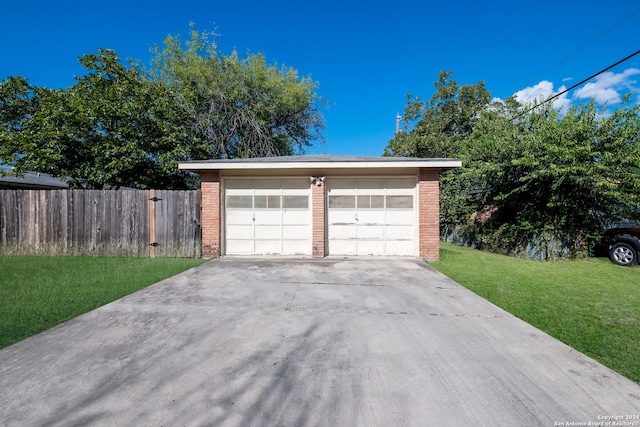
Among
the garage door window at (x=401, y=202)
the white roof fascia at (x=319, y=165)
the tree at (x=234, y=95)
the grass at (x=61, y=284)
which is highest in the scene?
the tree at (x=234, y=95)

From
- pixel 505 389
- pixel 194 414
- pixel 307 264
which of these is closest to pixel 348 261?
pixel 307 264

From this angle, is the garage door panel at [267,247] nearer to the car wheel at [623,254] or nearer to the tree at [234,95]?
the tree at [234,95]

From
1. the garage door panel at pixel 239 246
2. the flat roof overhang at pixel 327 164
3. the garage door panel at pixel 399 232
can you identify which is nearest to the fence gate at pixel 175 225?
the garage door panel at pixel 239 246

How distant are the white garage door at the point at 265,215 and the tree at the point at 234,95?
6.91 meters

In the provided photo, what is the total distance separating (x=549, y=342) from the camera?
2.82m

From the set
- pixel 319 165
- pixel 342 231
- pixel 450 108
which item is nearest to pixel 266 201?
pixel 319 165

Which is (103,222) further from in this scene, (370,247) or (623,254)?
(623,254)

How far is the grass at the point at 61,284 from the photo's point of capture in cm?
330

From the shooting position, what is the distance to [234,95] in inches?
557

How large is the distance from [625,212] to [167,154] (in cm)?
1423

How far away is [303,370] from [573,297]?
15.1 ft

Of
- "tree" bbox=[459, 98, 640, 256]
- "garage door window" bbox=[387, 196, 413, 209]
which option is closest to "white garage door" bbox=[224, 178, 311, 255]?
"garage door window" bbox=[387, 196, 413, 209]

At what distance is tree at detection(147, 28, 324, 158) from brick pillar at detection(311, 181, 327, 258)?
765 cm

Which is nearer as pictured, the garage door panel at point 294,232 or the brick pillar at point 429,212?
the brick pillar at point 429,212
